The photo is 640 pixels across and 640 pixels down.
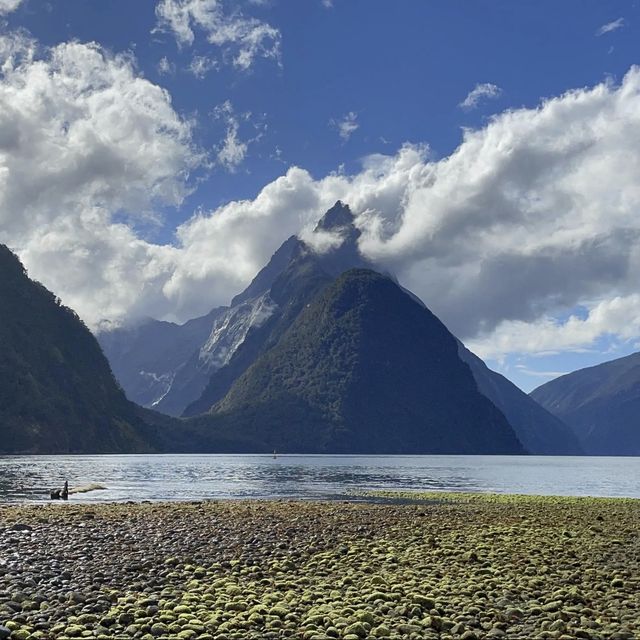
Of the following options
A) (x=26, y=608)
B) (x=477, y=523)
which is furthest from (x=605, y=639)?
(x=477, y=523)

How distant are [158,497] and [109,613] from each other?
2159 inches

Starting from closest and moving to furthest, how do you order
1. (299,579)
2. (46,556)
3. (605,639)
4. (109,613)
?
(605,639), (109,613), (299,579), (46,556)

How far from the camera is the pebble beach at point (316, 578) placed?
17781 mm

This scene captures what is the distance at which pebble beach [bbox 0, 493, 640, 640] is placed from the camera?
700 inches

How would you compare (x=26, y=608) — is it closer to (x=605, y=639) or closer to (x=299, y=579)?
(x=299, y=579)

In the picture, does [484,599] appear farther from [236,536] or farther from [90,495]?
[90,495]

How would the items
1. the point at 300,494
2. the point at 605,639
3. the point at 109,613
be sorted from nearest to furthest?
the point at 605,639 < the point at 109,613 < the point at 300,494

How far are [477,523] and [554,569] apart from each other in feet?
50.6

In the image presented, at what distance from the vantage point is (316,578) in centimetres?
2420

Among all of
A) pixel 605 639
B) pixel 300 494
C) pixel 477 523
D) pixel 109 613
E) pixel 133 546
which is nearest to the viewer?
pixel 605 639

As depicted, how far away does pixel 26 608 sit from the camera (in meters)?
19.5

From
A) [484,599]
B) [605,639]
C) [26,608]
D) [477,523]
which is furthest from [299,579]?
[477,523]

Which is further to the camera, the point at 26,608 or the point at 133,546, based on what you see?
the point at 133,546

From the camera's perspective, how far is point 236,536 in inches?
1348
